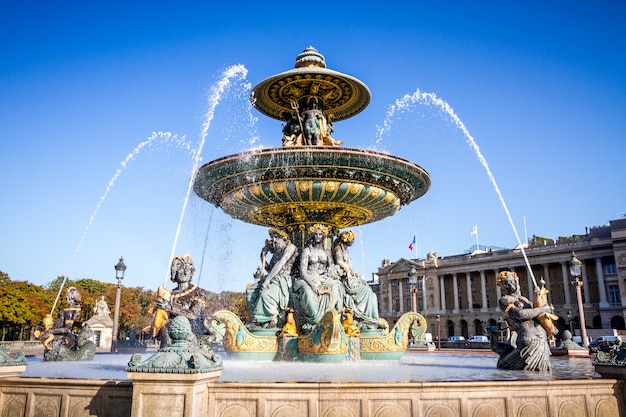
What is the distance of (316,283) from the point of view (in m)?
10.1

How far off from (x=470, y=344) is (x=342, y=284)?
22980mm

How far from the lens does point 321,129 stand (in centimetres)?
1160

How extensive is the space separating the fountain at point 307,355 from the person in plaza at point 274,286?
0.12ft

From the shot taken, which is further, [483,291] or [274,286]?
[483,291]

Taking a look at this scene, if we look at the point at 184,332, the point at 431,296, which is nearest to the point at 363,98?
the point at 184,332

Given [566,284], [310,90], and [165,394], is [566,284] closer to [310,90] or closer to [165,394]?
[310,90]

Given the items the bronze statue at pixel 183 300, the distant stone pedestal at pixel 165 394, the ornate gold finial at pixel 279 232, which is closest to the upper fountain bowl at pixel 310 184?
the ornate gold finial at pixel 279 232

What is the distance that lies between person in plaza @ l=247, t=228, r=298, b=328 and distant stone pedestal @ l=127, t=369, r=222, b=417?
5353 mm

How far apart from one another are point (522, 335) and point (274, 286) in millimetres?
4775

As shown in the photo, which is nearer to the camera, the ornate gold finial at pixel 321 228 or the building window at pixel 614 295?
the ornate gold finial at pixel 321 228

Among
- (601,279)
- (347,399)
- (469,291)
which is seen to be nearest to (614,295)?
(601,279)

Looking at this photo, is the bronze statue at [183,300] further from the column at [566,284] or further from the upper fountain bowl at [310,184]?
the column at [566,284]

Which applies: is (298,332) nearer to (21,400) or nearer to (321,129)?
(321,129)

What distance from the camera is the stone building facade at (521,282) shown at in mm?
67438
